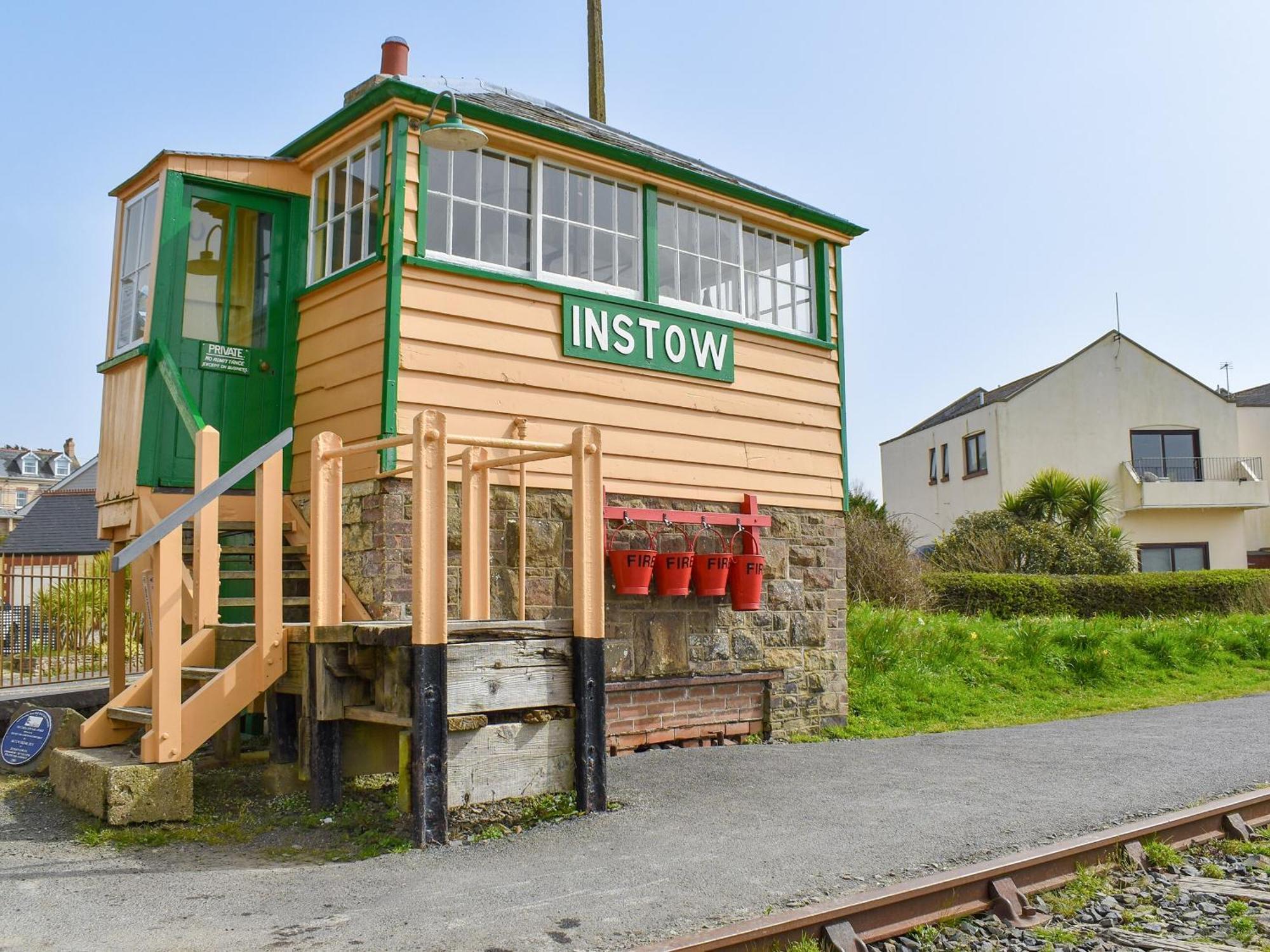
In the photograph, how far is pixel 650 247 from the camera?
9.95 m

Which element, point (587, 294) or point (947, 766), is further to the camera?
point (587, 294)

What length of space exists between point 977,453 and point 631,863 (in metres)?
28.7

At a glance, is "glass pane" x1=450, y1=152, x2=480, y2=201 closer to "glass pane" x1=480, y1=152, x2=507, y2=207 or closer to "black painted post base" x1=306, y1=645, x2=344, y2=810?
"glass pane" x1=480, y1=152, x2=507, y2=207

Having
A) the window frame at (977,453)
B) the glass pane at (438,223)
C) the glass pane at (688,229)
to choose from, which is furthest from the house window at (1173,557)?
the glass pane at (438,223)

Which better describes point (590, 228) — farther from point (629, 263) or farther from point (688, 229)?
point (688, 229)

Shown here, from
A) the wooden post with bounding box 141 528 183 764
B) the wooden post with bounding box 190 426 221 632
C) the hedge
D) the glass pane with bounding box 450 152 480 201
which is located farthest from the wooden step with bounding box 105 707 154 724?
the hedge

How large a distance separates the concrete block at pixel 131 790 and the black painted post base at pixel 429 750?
123 cm

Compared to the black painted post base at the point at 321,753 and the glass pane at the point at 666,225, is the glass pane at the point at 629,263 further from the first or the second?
the black painted post base at the point at 321,753

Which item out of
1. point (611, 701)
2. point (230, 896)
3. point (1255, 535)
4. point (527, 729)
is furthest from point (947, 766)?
point (1255, 535)

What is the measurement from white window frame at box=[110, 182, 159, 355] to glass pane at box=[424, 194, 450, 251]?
2.07m

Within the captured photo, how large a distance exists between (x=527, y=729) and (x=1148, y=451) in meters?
29.6

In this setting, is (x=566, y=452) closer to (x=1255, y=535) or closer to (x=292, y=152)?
(x=292, y=152)

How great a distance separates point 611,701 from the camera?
9.18 m

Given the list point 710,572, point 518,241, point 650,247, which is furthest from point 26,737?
point 650,247
